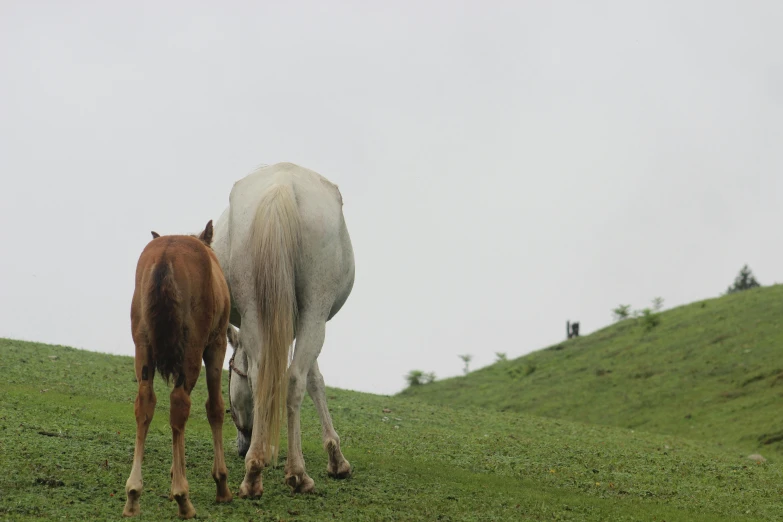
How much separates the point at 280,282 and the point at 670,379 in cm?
2170

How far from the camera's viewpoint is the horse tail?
274 inches

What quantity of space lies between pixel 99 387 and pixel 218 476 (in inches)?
314

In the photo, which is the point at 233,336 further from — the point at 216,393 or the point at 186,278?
the point at 186,278

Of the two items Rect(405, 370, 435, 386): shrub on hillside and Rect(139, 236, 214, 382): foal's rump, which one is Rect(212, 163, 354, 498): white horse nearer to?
Rect(139, 236, 214, 382): foal's rump

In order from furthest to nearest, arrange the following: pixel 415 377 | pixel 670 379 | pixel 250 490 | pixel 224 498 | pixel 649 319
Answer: pixel 415 377 < pixel 649 319 < pixel 670 379 < pixel 250 490 < pixel 224 498

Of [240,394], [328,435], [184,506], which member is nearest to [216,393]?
[184,506]

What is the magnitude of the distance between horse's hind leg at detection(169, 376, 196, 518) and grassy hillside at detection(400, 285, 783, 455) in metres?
16.4

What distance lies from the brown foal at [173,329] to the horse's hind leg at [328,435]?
2.41 metres

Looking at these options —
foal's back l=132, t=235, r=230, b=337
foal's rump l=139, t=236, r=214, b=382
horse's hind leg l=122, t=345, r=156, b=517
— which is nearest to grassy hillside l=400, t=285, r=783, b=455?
foal's back l=132, t=235, r=230, b=337

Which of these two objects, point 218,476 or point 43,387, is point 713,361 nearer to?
point 43,387

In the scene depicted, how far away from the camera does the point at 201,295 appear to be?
7.29 metres

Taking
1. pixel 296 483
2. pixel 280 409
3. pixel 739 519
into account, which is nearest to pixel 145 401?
pixel 280 409

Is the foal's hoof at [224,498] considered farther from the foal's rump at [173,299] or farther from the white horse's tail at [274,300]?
the foal's rump at [173,299]

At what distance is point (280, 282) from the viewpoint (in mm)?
8172
